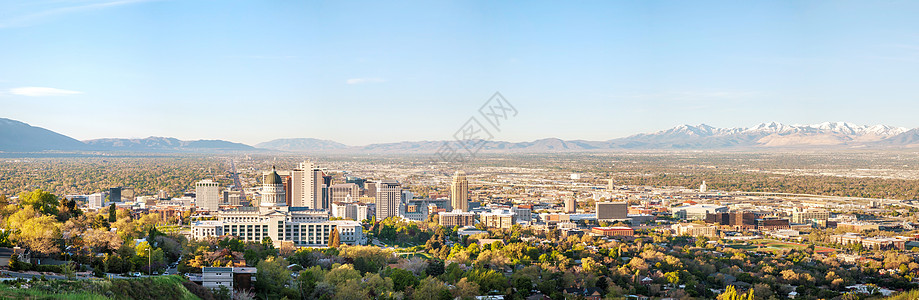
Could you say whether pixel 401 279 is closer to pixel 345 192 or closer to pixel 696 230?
pixel 696 230

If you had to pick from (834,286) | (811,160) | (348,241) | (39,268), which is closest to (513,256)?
(348,241)

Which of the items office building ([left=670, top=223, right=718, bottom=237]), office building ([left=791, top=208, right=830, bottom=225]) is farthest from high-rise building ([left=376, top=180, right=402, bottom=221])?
office building ([left=791, top=208, right=830, bottom=225])

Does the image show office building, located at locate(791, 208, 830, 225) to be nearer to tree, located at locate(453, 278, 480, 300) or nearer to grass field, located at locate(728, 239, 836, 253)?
grass field, located at locate(728, 239, 836, 253)

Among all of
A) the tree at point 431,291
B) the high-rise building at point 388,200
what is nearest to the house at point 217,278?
the tree at point 431,291

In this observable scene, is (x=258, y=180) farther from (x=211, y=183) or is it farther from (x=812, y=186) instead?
(x=812, y=186)

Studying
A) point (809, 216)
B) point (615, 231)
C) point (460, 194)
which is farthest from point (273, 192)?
point (809, 216)

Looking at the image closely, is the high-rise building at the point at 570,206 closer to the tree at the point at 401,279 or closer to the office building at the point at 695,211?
the office building at the point at 695,211
